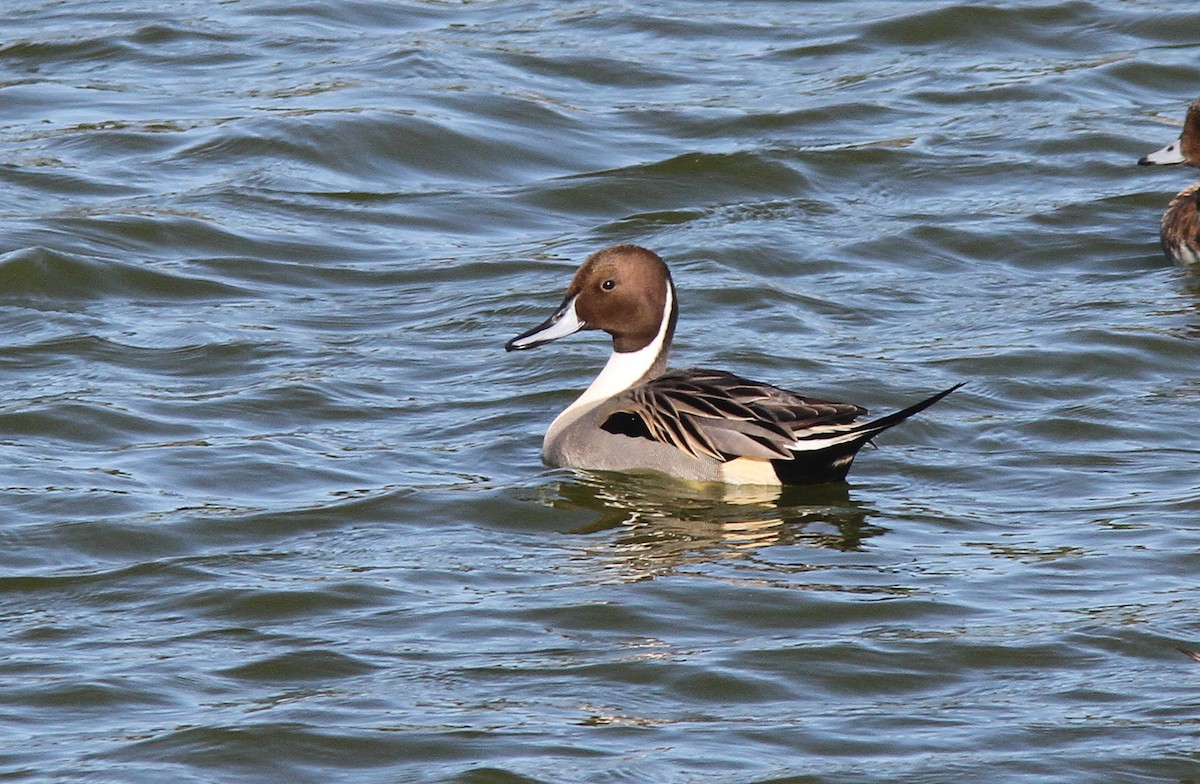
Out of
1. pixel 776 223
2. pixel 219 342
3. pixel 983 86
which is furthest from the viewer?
pixel 983 86

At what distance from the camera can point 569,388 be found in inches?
343

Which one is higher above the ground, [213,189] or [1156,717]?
[213,189]

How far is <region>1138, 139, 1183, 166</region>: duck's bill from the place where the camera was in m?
11.0

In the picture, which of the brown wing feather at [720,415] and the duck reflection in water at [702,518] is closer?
the duck reflection in water at [702,518]

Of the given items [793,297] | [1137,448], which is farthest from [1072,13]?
[1137,448]

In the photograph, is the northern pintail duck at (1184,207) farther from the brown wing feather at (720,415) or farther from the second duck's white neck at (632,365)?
the brown wing feather at (720,415)

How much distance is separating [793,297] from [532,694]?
14.6ft

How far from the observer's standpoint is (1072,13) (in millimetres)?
14711

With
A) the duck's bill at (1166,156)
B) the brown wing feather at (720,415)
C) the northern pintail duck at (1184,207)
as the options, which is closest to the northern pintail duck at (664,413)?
the brown wing feather at (720,415)

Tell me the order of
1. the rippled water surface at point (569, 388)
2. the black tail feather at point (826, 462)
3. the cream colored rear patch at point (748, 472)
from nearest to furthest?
the rippled water surface at point (569, 388)
the black tail feather at point (826, 462)
the cream colored rear patch at point (748, 472)

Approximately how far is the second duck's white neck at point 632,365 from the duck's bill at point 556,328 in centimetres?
19

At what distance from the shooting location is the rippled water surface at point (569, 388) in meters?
5.40

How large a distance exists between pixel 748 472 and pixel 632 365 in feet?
2.65

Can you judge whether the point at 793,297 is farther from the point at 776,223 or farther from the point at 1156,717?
the point at 1156,717
